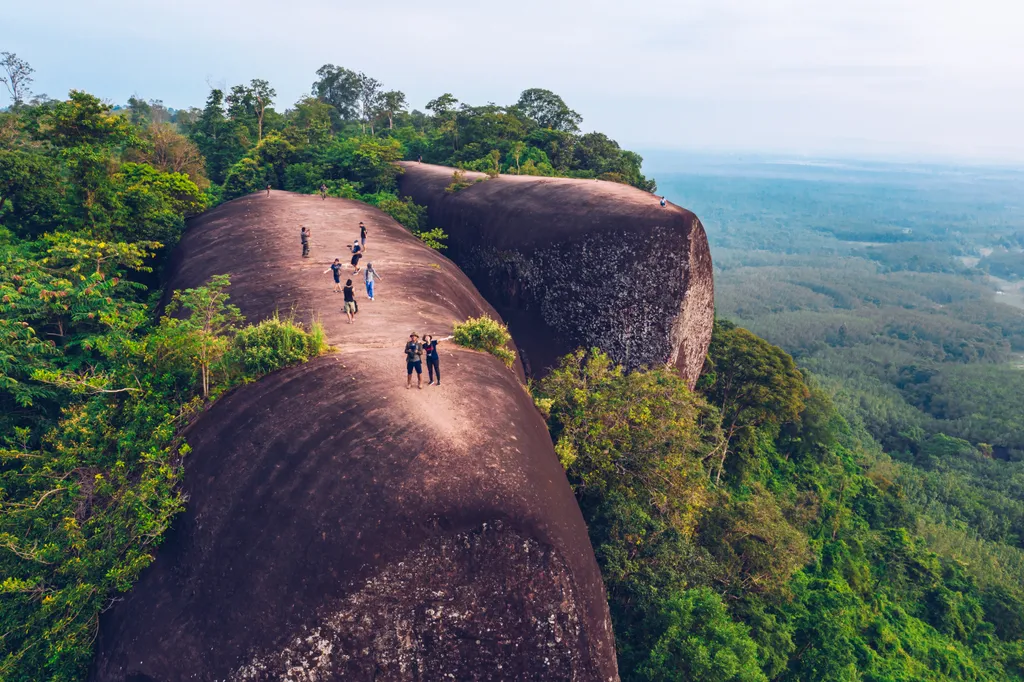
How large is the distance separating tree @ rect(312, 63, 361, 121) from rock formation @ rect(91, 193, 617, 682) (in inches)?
3361

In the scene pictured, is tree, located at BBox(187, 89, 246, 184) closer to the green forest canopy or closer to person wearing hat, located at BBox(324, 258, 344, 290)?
the green forest canopy

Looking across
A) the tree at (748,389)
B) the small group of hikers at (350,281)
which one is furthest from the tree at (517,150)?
the small group of hikers at (350,281)

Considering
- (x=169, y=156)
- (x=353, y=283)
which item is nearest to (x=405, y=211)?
(x=353, y=283)

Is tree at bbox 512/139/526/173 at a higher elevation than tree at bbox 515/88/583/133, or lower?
lower

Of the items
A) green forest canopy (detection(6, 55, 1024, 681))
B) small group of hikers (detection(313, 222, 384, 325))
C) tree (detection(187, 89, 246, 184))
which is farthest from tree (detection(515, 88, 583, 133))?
small group of hikers (detection(313, 222, 384, 325))

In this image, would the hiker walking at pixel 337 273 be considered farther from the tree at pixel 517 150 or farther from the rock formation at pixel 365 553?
the tree at pixel 517 150

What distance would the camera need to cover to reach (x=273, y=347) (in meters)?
13.7

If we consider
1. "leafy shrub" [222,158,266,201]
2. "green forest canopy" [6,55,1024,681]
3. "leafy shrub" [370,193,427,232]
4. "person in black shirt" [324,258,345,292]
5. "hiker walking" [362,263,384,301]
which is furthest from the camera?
"leafy shrub" [222,158,266,201]

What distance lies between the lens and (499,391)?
45.0 feet

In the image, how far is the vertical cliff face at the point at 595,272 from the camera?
22.8m

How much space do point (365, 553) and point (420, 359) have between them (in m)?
4.41

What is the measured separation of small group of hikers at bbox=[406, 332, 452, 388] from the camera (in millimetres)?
12172

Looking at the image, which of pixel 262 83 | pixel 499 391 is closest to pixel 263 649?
pixel 499 391

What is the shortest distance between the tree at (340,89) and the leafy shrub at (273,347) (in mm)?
81928
